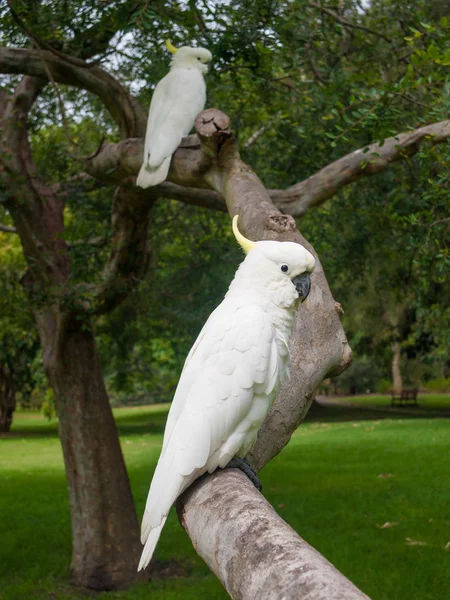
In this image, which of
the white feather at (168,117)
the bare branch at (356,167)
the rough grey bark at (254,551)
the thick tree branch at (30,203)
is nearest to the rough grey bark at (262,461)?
the rough grey bark at (254,551)

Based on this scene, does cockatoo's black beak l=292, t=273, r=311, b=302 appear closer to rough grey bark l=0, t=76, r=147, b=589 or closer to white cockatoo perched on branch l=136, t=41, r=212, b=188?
white cockatoo perched on branch l=136, t=41, r=212, b=188

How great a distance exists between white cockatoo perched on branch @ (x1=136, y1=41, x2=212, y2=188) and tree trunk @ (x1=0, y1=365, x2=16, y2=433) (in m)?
11.6

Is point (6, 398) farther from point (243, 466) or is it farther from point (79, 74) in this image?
point (243, 466)

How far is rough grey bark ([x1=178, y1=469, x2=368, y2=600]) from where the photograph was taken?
96 cm

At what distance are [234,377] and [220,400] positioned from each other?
0.07m

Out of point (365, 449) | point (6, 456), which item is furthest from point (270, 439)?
point (6, 456)

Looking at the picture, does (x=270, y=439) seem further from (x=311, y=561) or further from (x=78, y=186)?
(x=78, y=186)

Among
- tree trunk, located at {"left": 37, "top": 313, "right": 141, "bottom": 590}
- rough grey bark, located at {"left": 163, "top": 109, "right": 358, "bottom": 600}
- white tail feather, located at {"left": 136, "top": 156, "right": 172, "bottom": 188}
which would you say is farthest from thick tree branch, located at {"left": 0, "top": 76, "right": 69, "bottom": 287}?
rough grey bark, located at {"left": 163, "top": 109, "right": 358, "bottom": 600}

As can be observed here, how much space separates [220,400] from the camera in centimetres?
181

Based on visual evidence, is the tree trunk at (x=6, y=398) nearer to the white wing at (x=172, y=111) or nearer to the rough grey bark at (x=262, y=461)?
the white wing at (x=172, y=111)

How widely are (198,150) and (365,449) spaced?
24.8 ft

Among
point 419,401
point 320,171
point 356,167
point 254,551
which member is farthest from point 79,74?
point 419,401

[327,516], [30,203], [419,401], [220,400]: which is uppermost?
[30,203]

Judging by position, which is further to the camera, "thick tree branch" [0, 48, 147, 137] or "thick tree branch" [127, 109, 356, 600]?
"thick tree branch" [0, 48, 147, 137]
